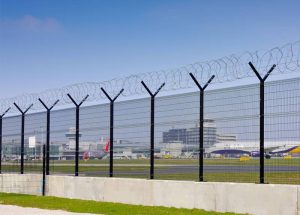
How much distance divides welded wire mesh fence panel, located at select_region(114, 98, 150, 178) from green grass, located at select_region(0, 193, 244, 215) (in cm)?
176

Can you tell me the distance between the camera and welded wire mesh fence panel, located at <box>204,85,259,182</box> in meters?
14.4

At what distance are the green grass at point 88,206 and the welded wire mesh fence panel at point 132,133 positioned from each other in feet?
5.78

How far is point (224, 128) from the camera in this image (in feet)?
49.6

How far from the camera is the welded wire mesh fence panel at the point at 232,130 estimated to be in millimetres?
14375

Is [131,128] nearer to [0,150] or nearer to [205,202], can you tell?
[205,202]

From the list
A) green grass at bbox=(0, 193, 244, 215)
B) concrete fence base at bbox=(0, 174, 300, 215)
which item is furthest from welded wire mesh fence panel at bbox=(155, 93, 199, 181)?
green grass at bbox=(0, 193, 244, 215)

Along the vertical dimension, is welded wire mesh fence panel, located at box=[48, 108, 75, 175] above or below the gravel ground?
above

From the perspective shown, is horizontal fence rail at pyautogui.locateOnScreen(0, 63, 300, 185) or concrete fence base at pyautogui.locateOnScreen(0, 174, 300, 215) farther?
horizontal fence rail at pyautogui.locateOnScreen(0, 63, 300, 185)

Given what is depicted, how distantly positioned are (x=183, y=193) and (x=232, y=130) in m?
1.93

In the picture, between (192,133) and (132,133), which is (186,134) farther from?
(132,133)

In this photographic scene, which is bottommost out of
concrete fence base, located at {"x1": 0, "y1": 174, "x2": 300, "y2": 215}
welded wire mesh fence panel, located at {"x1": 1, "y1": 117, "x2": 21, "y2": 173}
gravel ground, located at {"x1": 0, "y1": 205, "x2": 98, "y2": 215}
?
gravel ground, located at {"x1": 0, "y1": 205, "x2": 98, "y2": 215}

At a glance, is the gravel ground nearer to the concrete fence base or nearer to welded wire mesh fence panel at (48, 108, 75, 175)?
the concrete fence base

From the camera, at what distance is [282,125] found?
44.4 feet

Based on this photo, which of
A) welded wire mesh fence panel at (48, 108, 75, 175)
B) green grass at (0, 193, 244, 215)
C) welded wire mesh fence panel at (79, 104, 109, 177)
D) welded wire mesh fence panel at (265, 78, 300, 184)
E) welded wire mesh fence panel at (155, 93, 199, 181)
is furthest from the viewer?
welded wire mesh fence panel at (48, 108, 75, 175)
